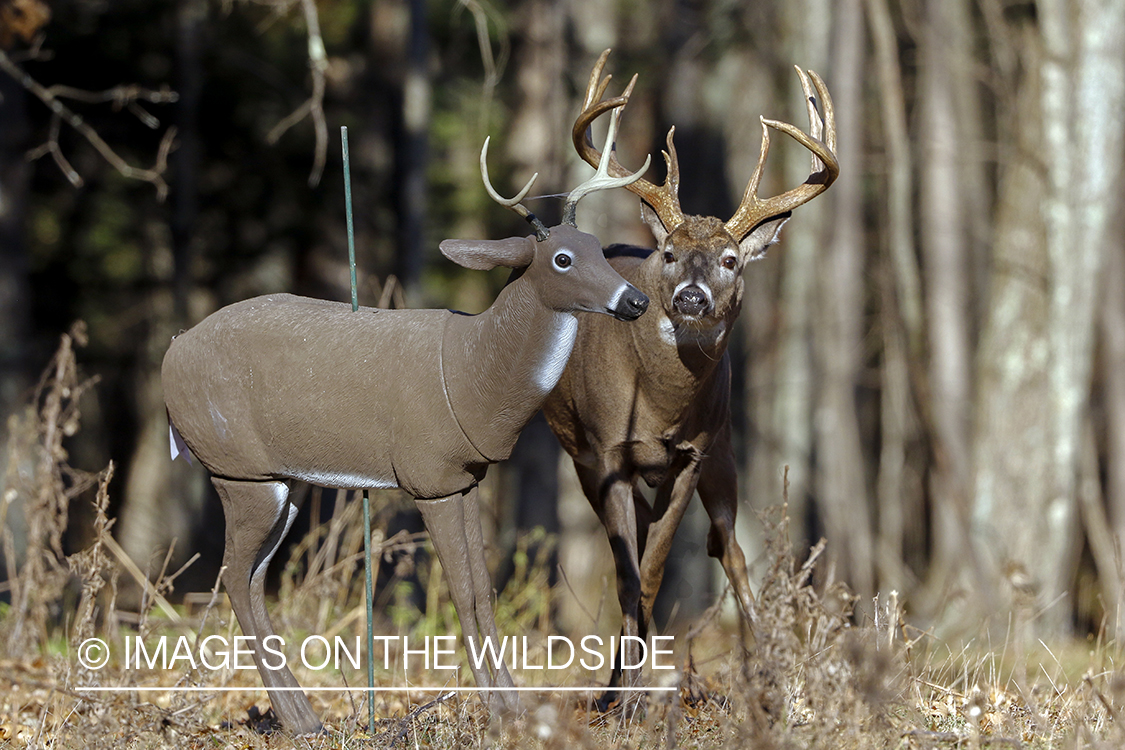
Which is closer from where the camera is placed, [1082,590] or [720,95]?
[1082,590]

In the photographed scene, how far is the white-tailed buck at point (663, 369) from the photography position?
465 centimetres

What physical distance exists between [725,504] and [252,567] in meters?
2.05

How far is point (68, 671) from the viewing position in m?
4.71

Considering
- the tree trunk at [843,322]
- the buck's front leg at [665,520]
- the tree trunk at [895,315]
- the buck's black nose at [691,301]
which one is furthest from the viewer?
the tree trunk at [895,315]

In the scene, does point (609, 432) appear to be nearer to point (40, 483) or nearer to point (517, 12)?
point (40, 483)

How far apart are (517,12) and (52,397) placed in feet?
36.1

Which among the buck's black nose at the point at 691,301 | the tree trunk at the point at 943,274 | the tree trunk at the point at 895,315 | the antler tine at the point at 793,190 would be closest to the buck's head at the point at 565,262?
the buck's black nose at the point at 691,301

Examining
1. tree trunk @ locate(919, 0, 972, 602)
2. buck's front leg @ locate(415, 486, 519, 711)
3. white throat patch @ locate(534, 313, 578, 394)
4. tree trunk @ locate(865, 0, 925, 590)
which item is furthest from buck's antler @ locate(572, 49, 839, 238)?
tree trunk @ locate(865, 0, 925, 590)

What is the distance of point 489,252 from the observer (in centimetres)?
406

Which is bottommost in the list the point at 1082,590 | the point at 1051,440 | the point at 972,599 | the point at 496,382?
the point at 1082,590

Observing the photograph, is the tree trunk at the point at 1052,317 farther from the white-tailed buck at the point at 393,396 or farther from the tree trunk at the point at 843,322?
the white-tailed buck at the point at 393,396

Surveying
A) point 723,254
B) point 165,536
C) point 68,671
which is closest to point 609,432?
point 723,254

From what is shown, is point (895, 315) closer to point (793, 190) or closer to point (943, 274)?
point (943, 274)

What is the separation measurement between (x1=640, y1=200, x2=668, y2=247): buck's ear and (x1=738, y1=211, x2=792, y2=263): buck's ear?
13.2 inches
